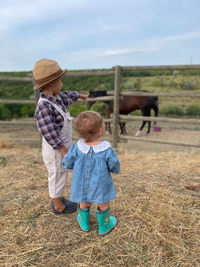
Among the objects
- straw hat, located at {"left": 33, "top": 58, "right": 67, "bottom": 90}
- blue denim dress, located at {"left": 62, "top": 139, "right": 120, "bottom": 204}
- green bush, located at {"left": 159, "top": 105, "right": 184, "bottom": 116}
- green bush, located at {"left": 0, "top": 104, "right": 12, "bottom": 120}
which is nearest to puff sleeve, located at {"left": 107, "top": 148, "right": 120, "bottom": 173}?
blue denim dress, located at {"left": 62, "top": 139, "right": 120, "bottom": 204}

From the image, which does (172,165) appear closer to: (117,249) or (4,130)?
(117,249)

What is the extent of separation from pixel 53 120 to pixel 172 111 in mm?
9606

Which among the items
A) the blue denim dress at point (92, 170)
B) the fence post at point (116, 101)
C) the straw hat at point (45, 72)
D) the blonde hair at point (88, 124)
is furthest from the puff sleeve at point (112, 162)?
the fence post at point (116, 101)

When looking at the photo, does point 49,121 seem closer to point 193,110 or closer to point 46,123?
point 46,123

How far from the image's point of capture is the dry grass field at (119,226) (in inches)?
63.7

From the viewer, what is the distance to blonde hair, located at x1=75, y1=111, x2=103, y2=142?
155 cm

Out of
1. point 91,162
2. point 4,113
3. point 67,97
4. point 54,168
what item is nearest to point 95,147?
point 91,162

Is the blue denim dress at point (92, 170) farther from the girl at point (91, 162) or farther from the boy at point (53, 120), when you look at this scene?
the boy at point (53, 120)

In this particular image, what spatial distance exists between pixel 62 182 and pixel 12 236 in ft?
1.95

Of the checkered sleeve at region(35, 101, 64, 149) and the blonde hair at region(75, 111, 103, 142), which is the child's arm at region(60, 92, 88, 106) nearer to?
the checkered sleeve at region(35, 101, 64, 149)

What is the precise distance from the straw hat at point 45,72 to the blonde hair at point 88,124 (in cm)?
46

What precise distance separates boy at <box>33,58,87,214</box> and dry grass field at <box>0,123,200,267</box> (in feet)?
1.20

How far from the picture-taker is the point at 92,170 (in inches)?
64.9

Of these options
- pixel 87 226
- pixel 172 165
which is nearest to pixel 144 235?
pixel 87 226
